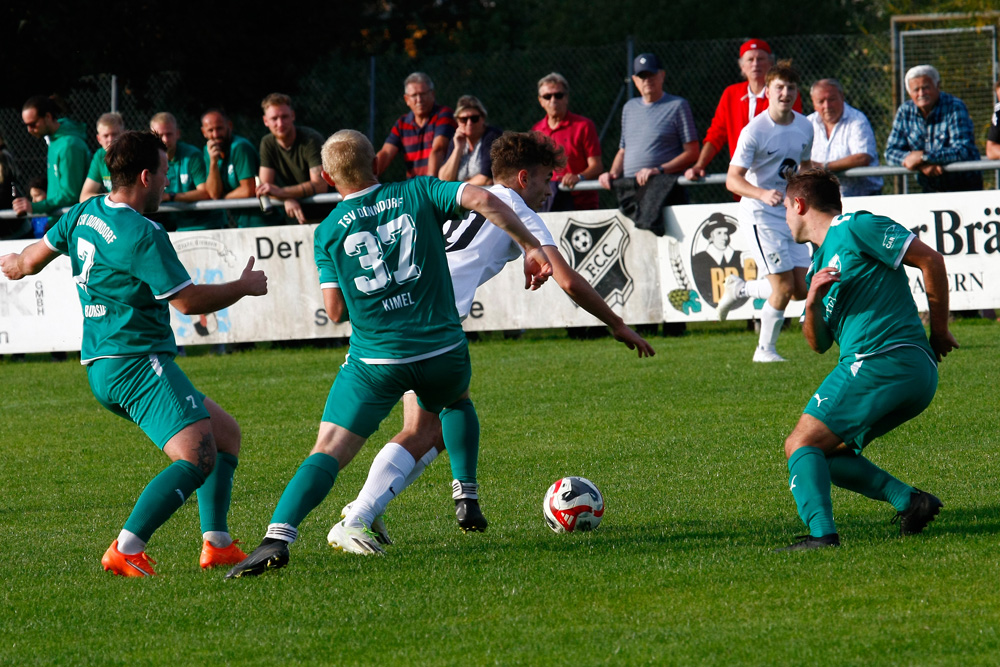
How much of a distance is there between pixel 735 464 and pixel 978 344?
470 cm

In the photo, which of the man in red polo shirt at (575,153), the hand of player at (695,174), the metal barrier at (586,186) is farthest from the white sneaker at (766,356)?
the man in red polo shirt at (575,153)

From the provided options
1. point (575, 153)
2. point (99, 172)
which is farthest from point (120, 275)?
Answer: point (99, 172)

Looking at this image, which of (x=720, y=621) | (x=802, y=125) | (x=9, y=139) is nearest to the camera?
(x=720, y=621)

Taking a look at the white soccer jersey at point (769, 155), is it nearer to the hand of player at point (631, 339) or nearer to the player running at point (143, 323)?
the hand of player at point (631, 339)

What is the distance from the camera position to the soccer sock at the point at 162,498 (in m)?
5.19

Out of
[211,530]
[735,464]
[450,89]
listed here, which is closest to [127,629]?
[211,530]

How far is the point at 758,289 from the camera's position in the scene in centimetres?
1095

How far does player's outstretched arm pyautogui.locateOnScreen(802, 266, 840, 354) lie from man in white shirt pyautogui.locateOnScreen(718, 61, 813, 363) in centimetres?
528

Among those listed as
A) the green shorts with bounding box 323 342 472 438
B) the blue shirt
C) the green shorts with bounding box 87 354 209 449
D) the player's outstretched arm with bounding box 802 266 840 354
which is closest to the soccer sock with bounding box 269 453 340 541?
the green shorts with bounding box 323 342 472 438

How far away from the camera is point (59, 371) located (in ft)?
42.1

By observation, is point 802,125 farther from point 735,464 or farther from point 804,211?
point 804,211

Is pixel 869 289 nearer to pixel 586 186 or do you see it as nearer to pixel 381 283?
pixel 381 283

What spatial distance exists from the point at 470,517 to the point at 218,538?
3.69ft

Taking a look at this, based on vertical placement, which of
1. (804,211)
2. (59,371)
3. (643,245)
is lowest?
(59,371)
